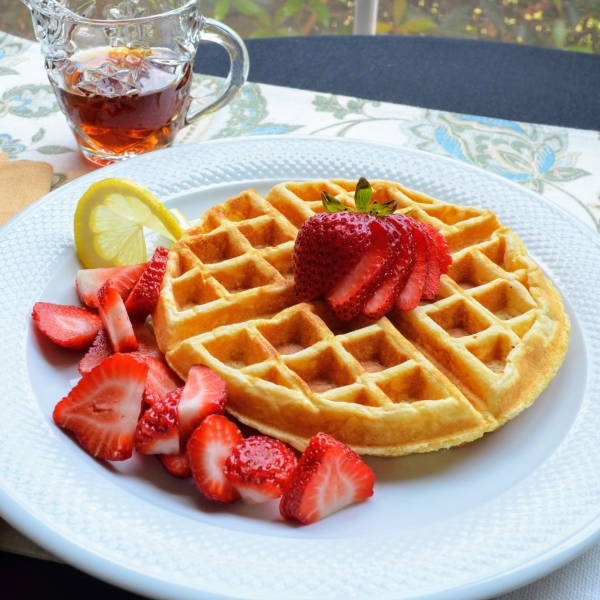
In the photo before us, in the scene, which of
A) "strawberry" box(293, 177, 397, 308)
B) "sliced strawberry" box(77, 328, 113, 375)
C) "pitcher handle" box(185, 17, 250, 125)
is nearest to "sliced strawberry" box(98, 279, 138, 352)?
"sliced strawberry" box(77, 328, 113, 375)

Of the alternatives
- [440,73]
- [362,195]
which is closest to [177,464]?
[362,195]

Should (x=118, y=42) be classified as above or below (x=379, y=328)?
above

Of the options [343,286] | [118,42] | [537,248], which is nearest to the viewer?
[343,286]

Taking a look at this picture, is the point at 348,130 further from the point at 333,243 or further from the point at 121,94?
the point at 333,243

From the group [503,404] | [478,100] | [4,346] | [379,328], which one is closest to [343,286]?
[379,328]

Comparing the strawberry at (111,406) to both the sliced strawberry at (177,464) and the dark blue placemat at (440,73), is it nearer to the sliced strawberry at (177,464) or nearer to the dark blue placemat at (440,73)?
the sliced strawberry at (177,464)

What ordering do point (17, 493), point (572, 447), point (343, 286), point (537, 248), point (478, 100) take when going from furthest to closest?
point (478, 100) < point (537, 248) < point (343, 286) < point (572, 447) < point (17, 493)

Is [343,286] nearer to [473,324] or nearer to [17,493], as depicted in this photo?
[473,324]
